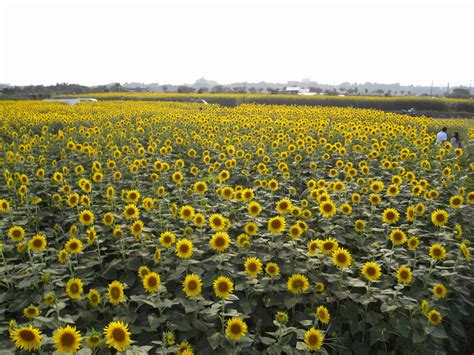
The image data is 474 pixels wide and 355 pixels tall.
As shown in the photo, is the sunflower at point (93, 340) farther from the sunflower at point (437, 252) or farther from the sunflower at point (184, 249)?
the sunflower at point (437, 252)

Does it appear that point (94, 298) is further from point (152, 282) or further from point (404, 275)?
point (404, 275)

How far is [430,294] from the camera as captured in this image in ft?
11.6

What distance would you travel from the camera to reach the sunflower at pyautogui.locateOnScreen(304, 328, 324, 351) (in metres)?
2.64

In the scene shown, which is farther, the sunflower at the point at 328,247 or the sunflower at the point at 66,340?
the sunflower at the point at 328,247

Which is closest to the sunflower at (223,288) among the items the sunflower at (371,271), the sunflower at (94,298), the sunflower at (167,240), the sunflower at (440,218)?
the sunflower at (167,240)

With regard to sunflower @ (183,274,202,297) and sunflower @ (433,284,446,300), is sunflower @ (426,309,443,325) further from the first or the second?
sunflower @ (183,274,202,297)

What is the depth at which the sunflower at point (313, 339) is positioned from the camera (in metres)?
2.64

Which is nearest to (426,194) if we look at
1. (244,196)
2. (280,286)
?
(244,196)

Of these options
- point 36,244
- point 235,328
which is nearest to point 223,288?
point 235,328

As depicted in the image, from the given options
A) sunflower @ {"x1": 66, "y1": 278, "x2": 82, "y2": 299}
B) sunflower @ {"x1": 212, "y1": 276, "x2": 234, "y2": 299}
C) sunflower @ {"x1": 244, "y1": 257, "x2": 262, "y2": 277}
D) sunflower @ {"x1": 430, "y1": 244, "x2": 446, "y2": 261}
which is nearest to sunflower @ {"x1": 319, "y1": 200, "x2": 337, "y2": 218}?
sunflower @ {"x1": 430, "y1": 244, "x2": 446, "y2": 261}

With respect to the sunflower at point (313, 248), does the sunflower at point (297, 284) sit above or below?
below

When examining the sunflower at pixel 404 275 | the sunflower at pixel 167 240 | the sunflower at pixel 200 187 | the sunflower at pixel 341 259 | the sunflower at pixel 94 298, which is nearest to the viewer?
the sunflower at pixel 94 298

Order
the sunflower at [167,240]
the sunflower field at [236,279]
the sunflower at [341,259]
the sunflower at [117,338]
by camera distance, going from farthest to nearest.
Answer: the sunflower at [167,240] < the sunflower at [341,259] < the sunflower field at [236,279] < the sunflower at [117,338]

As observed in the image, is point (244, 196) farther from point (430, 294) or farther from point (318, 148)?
point (318, 148)
